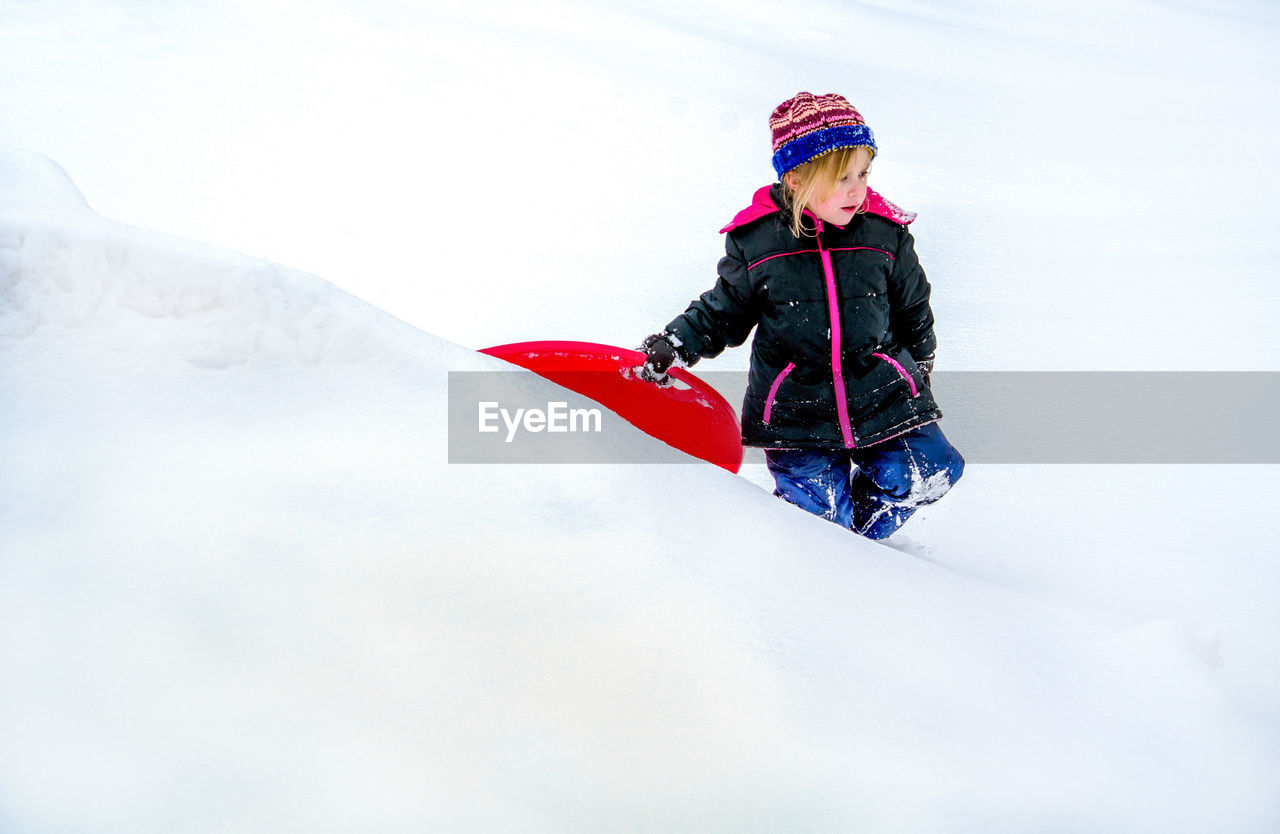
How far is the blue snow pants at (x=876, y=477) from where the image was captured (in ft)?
5.48

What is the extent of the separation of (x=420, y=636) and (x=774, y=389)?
0.90m

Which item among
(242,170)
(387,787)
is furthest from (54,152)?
(387,787)

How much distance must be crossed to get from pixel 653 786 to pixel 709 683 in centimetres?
10

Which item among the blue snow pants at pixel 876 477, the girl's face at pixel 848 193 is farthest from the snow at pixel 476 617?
the girl's face at pixel 848 193

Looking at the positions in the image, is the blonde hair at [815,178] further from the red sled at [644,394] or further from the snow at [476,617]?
the snow at [476,617]

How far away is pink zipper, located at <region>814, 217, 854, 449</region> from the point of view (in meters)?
1.55

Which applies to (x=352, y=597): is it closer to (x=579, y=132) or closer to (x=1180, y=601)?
(x=1180, y=601)

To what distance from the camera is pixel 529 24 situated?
15.9 feet

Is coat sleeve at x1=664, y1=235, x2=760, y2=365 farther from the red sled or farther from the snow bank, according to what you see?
the snow bank
